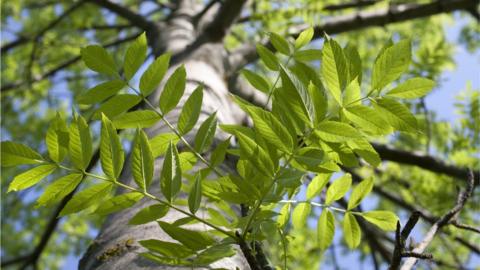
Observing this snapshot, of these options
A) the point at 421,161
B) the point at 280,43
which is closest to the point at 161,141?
the point at 280,43

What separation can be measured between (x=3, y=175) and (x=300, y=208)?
5405mm

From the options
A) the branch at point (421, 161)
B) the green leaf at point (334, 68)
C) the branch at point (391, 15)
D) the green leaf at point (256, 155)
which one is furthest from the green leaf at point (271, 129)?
the branch at point (391, 15)

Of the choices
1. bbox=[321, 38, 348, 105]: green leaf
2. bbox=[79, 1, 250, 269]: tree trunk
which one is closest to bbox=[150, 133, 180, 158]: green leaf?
bbox=[79, 1, 250, 269]: tree trunk

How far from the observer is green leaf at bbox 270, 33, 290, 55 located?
114 centimetres

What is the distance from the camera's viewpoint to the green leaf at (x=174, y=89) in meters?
0.94

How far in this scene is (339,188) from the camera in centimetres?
110

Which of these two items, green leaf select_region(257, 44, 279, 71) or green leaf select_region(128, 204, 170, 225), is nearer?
green leaf select_region(128, 204, 170, 225)

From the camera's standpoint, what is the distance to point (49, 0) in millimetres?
5660

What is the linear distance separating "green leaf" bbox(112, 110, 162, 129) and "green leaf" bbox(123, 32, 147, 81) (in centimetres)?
9

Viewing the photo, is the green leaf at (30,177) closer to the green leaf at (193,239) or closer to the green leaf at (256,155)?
the green leaf at (193,239)

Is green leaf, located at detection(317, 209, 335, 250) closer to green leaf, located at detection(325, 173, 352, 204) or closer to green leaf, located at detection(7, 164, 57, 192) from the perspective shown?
green leaf, located at detection(325, 173, 352, 204)

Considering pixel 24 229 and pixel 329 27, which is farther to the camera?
pixel 24 229

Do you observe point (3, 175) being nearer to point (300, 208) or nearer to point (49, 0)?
point (49, 0)

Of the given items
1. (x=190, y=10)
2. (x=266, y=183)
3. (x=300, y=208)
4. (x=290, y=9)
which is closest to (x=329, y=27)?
(x=290, y=9)
